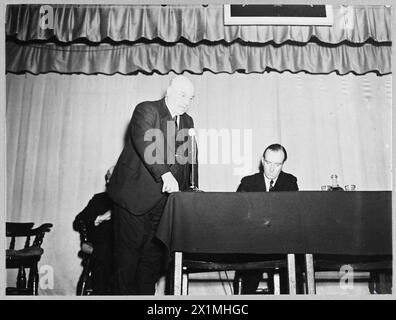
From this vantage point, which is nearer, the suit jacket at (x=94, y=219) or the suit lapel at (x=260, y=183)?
the suit jacket at (x=94, y=219)

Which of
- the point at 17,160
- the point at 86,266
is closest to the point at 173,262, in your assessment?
the point at 86,266

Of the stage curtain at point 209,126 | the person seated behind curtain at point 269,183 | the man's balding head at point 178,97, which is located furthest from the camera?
the stage curtain at point 209,126

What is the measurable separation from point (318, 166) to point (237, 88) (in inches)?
39.7

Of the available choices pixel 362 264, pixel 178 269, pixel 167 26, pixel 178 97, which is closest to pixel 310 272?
pixel 362 264

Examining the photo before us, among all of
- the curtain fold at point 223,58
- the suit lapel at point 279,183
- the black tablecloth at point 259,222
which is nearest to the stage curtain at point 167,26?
the curtain fold at point 223,58

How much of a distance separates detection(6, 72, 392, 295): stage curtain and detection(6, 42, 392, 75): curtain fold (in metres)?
0.40

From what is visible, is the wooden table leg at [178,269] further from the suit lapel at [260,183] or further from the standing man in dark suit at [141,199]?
the suit lapel at [260,183]

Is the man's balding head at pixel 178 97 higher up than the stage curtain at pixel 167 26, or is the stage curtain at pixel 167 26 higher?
the stage curtain at pixel 167 26

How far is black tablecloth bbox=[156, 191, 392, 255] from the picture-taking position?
175 centimetres

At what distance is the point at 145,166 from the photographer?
2.09m

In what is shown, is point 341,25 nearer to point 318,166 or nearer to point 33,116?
point 318,166

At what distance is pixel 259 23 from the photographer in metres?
2.73

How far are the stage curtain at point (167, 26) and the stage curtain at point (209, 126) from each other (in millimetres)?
771

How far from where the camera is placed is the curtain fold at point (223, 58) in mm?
3084
